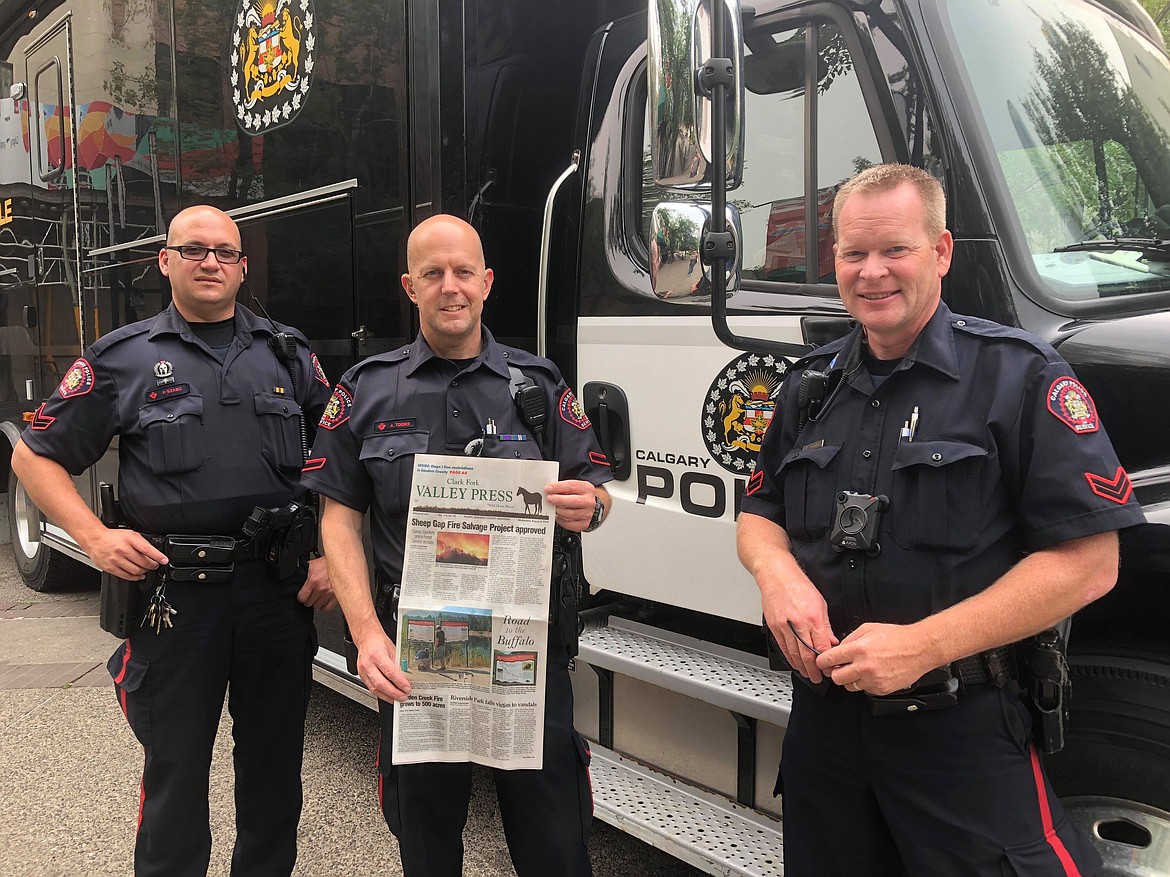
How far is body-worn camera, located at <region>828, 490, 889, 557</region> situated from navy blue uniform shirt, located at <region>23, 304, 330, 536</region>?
53.7 inches

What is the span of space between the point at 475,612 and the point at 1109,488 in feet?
3.45

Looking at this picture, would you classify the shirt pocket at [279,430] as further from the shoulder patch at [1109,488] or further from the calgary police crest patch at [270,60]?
the shoulder patch at [1109,488]

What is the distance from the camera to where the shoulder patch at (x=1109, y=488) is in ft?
4.32

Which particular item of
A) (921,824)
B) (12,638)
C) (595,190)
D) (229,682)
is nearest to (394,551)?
(229,682)

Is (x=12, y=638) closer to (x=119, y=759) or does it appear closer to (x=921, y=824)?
(x=119, y=759)

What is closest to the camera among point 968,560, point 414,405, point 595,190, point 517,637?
point 968,560

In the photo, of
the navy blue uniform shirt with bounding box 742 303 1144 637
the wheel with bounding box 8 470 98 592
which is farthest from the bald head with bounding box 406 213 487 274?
the wheel with bounding box 8 470 98 592

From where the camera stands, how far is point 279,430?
7.30ft

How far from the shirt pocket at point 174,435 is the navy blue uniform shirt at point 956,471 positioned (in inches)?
54.1

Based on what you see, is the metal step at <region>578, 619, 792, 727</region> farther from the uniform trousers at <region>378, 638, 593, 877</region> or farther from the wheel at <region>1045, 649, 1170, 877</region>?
the wheel at <region>1045, 649, 1170, 877</region>

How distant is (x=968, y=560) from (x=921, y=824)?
419 mm

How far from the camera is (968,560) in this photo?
4.55 feet

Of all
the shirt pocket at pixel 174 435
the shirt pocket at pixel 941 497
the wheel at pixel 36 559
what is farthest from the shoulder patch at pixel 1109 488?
the wheel at pixel 36 559

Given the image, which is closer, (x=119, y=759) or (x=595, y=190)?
(x=595, y=190)
